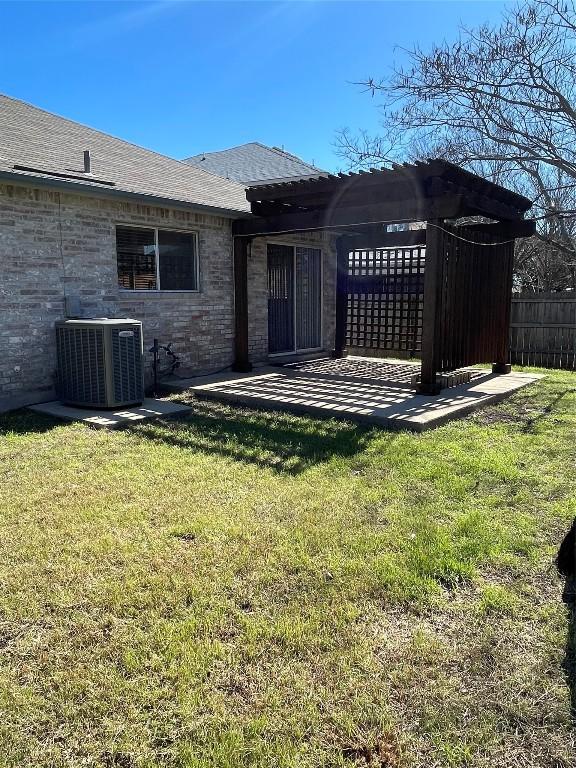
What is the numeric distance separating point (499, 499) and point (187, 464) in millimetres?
2560

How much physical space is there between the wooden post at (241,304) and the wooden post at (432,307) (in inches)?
131

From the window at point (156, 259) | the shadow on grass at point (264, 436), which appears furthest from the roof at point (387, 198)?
the shadow on grass at point (264, 436)

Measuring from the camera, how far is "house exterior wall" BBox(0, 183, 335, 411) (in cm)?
657

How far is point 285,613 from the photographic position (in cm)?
255

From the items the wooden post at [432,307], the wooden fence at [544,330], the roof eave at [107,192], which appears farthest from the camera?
the wooden fence at [544,330]

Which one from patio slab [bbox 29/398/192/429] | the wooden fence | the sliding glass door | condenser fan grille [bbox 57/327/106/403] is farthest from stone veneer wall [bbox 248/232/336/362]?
the wooden fence

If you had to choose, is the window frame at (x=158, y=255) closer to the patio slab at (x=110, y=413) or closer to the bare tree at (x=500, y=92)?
the patio slab at (x=110, y=413)

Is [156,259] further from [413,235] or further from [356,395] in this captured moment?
[413,235]

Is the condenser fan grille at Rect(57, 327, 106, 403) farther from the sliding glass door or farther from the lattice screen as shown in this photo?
the lattice screen

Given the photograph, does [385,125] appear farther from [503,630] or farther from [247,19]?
[503,630]

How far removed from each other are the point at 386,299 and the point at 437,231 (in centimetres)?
413

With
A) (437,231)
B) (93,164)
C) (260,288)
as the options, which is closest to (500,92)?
(437,231)

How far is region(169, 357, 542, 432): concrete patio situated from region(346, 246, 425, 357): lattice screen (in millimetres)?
1128

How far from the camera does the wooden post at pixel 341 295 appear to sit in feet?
38.6
